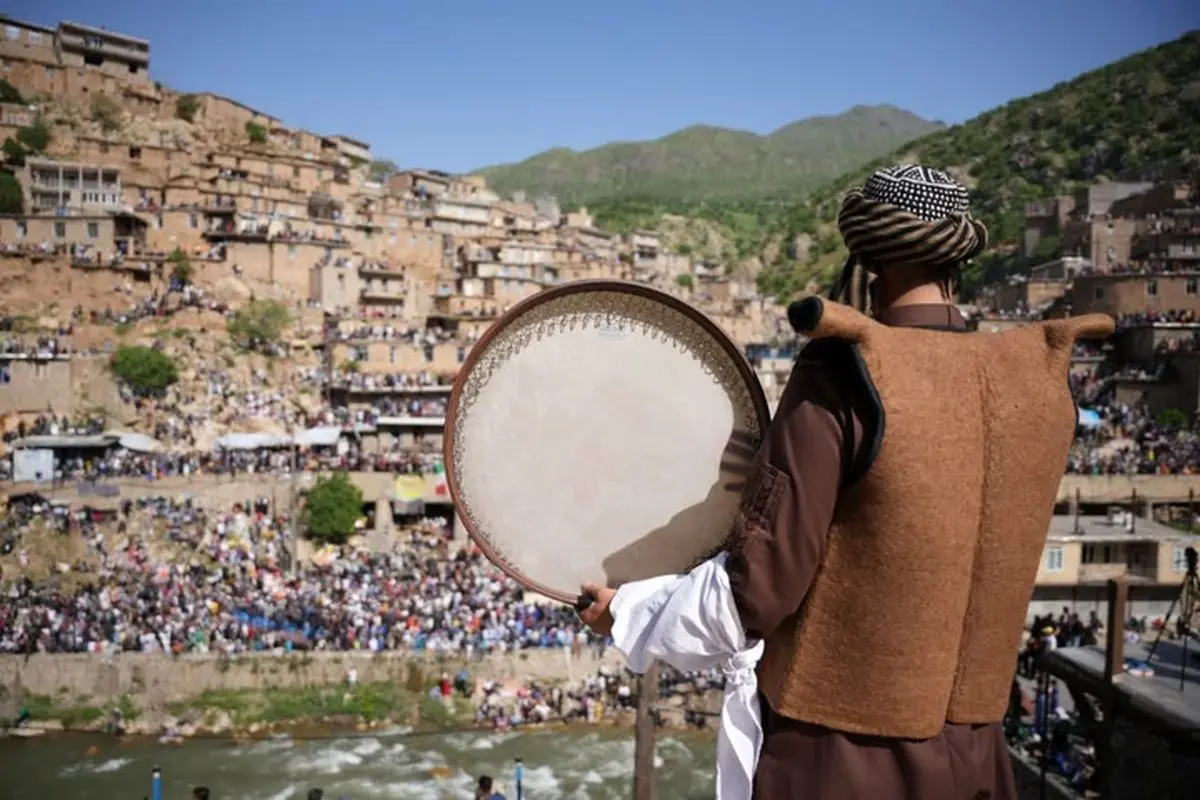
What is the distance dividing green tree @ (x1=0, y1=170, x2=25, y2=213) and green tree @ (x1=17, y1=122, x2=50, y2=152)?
Result: 4459mm

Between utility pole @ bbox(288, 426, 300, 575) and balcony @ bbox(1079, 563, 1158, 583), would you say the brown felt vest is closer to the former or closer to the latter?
balcony @ bbox(1079, 563, 1158, 583)

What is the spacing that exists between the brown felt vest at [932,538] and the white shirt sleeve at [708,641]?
0.08m

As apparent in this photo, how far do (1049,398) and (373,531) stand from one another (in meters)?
26.7

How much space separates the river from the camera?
17.8m

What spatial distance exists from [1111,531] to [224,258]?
114 feet

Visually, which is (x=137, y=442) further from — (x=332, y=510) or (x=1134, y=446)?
(x=1134, y=446)

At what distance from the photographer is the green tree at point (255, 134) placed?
57.2 meters

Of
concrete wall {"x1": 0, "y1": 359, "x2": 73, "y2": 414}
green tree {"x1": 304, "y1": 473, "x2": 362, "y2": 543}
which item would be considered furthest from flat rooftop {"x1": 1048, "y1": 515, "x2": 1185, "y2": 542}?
concrete wall {"x1": 0, "y1": 359, "x2": 73, "y2": 414}

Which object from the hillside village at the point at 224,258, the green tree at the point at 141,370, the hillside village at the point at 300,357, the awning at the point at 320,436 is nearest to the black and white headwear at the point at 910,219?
the hillside village at the point at 300,357

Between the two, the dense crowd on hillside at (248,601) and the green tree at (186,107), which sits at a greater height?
the green tree at (186,107)

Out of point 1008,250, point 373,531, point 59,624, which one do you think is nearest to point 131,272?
point 373,531

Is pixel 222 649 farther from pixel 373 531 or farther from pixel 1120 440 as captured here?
pixel 1120 440

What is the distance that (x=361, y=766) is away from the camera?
18.8 meters

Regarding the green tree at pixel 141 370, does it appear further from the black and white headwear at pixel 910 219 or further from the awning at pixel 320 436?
the black and white headwear at pixel 910 219
